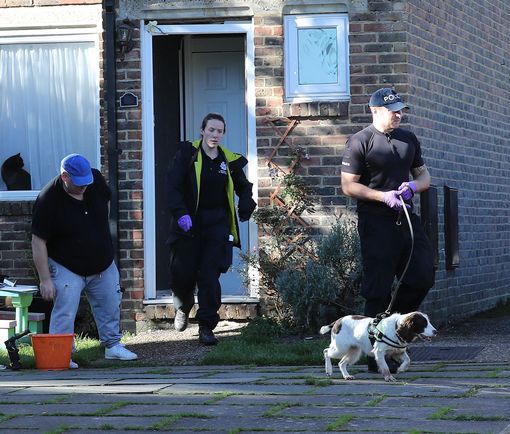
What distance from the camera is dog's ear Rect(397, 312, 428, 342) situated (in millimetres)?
7113

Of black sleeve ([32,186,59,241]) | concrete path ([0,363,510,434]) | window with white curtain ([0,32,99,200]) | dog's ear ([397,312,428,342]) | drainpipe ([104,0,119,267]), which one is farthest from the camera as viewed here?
window with white curtain ([0,32,99,200])

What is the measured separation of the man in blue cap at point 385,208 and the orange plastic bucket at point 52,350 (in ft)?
7.46

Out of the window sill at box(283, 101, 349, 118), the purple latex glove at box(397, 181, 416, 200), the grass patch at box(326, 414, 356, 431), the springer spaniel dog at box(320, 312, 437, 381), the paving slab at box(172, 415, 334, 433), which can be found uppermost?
the window sill at box(283, 101, 349, 118)

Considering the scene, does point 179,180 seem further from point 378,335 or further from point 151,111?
point 378,335

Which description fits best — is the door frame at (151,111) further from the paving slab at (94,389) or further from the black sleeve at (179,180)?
the paving slab at (94,389)

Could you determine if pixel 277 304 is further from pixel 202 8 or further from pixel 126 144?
pixel 202 8

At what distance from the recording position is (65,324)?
923 cm

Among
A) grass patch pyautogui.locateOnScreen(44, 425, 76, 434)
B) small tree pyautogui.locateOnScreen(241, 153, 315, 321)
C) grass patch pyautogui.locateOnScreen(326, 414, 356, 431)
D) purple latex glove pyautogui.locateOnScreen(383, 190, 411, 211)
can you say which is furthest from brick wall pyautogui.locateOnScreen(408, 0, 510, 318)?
grass patch pyautogui.locateOnScreen(44, 425, 76, 434)

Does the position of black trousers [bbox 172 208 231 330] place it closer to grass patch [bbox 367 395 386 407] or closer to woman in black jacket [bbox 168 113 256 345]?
woman in black jacket [bbox 168 113 256 345]

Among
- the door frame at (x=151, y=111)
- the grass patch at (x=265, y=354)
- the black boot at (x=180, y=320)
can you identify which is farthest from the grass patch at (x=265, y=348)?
the door frame at (x=151, y=111)

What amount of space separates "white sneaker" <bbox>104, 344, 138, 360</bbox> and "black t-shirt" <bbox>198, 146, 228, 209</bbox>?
4.33 feet

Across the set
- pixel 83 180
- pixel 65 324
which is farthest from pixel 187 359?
pixel 83 180

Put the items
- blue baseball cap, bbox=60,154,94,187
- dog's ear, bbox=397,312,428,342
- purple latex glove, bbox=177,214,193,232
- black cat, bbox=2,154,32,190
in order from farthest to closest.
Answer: black cat, bbox=2,154,32,190 → purple latex glove, bbox=177,214,193,232 → blue baseball cap, bbox=60,154,94,187 → dog's ear, bbox=397,312,428,342

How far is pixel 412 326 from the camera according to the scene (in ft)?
23.4
